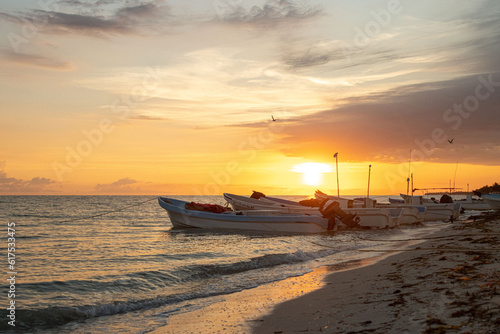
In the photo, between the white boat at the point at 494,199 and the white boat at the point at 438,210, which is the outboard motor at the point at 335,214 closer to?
the white boat at the point at 438,210

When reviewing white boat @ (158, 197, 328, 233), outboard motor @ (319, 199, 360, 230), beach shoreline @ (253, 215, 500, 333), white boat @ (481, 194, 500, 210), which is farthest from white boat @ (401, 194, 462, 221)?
beach shoreline @ (253, 215, 500, 333)

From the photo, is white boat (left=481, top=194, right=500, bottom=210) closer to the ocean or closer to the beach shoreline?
the ocean

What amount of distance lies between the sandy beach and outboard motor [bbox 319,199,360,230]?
19343 millimetres

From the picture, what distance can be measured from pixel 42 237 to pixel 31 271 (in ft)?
50.7

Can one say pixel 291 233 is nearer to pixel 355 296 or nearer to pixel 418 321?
pixel 355 296

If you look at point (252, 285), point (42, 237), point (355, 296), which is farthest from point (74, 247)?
point (355, 296)

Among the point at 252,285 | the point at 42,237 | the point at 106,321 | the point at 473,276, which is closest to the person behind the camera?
the point at 473,276

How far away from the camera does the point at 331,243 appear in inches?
989

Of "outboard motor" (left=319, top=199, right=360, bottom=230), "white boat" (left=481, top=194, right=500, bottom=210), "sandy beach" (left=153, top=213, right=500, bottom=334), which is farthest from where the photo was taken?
"white boat" (left=481, top=194, right=500, bottom=210)

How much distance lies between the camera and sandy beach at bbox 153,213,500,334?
20.1 ft

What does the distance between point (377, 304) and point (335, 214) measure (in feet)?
82.5

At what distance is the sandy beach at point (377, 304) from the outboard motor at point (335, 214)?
762 inches

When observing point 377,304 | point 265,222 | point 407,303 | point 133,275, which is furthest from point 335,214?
point 407,303

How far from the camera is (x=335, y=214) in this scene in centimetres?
3244
